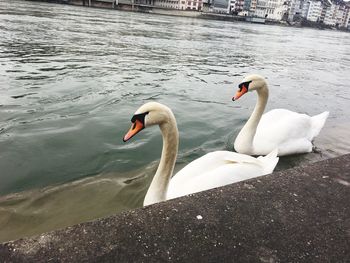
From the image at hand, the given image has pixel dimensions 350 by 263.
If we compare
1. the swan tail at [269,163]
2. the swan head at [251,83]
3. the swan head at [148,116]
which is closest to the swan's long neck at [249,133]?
the swan head at [251,83]

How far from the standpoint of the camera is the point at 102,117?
7.91m

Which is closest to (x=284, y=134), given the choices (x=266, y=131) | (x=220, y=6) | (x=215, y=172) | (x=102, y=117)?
(x=266, y=131)

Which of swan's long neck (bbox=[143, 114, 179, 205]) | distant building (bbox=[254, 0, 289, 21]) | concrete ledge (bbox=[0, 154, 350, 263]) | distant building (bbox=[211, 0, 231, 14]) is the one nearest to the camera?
concrete ledge (bbox=[0, 154, 350, 263])

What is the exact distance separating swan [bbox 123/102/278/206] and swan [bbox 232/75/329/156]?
1.48 meters

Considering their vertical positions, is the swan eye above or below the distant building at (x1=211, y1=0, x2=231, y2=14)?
above

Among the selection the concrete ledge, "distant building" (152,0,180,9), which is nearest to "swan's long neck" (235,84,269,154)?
the concrete ledge

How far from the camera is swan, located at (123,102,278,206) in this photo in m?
3.87

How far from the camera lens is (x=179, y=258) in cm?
197

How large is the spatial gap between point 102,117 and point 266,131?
3.43 metres

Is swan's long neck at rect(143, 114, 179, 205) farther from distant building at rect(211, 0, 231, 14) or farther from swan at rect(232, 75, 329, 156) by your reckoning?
distant building at rect(211, 0, 231, 14)

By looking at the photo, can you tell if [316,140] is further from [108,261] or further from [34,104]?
[108,261]

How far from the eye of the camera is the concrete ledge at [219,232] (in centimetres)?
197

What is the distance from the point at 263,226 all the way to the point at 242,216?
15 centimetres

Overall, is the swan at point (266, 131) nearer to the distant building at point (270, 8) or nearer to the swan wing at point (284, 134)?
the swan wing at point (284, 134)
